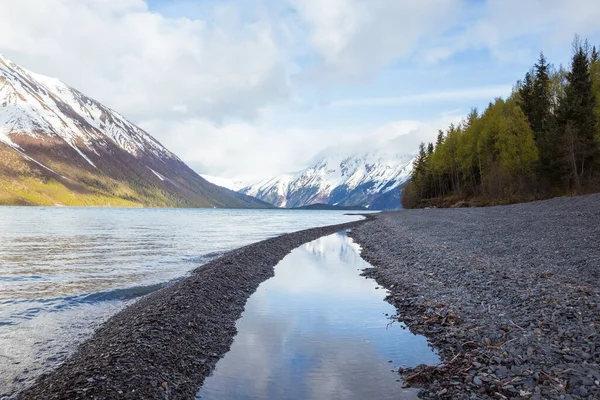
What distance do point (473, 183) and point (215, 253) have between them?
71378 mm

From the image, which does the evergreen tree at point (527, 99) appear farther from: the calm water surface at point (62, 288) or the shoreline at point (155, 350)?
the shoreline at point (155, 350)

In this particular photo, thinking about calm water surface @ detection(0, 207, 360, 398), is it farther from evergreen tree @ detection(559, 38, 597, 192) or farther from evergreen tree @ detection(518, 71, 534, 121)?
evergreen tree @ detection(518, 71, 534, 121)

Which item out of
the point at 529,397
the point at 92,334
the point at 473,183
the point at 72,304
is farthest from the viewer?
the point at 473,183

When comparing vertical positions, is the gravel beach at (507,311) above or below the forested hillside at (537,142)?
below

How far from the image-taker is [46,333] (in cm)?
1368

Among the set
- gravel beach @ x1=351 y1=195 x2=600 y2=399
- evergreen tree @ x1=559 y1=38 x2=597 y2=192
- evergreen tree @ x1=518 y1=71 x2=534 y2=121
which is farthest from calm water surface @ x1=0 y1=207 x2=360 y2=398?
evergreen tree @ x1=518 y1=71 x2=534 y2=121

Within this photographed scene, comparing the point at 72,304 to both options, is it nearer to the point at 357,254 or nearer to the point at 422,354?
the point at 422,354

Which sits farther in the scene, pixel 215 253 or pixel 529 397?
pixel 215 253

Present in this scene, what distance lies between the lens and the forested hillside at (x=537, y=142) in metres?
53.8

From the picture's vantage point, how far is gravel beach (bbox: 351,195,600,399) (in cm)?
845

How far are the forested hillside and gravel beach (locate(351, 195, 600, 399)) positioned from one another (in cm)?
3073

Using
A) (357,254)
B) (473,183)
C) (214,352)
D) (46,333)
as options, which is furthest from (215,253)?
(473,183)

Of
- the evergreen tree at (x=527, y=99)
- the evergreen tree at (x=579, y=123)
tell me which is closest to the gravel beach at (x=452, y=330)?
the evergreen tree at (x=579, y=123)

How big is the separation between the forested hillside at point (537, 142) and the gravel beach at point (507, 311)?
3073 cm
